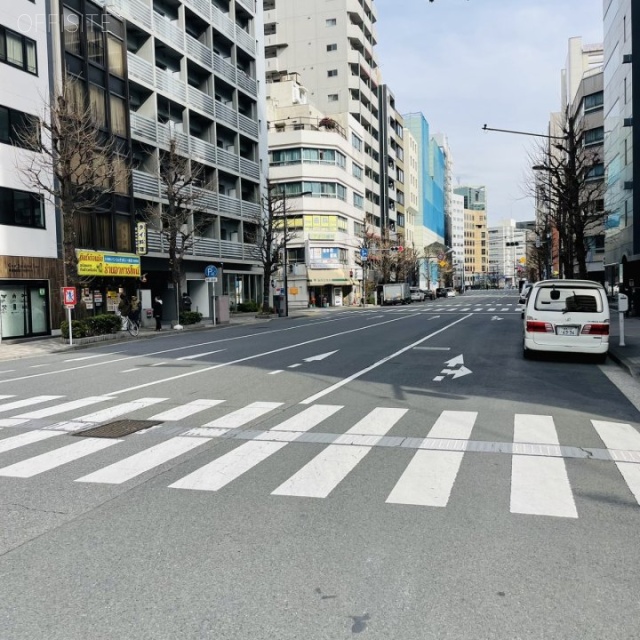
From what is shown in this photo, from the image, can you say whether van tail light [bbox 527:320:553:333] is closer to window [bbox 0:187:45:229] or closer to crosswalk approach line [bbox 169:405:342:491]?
crosswalk approach line [bbox 169:405:342:491]

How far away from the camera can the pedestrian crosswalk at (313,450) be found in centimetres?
523

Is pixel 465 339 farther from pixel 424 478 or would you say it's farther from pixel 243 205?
pixel 243 205

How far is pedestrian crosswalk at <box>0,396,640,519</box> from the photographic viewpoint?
523cm

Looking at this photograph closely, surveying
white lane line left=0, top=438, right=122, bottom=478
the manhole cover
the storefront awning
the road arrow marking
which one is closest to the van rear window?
the road arrow marking

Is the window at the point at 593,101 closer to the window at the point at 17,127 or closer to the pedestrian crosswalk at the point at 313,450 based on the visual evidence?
the window at the point at 17,127

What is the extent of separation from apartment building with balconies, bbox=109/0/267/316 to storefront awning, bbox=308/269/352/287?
13654 mm

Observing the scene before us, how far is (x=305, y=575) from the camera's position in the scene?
3.61 m

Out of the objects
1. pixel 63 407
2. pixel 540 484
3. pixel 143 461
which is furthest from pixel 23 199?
pixel 540 484

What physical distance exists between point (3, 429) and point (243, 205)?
40564mm

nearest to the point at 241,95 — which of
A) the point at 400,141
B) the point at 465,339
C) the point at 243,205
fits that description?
the point at 243,205

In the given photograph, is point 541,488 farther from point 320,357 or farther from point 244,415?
point 320,357

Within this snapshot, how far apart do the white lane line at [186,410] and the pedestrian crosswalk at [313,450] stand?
18mm

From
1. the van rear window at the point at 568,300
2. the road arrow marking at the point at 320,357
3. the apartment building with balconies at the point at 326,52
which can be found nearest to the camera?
the van rear window at the point at 568,300

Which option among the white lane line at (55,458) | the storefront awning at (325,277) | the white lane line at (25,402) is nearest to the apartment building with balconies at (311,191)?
the storefront awning at (325,277)
